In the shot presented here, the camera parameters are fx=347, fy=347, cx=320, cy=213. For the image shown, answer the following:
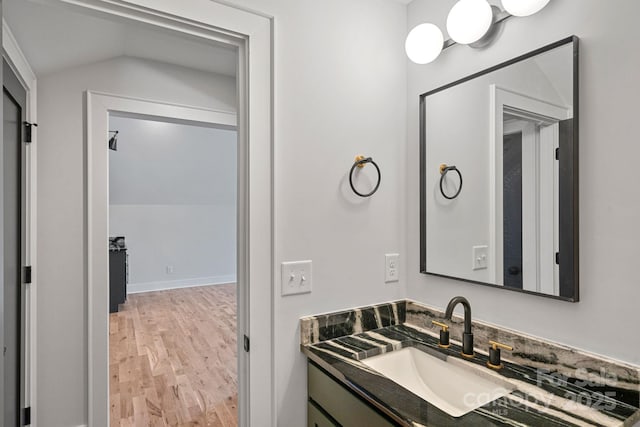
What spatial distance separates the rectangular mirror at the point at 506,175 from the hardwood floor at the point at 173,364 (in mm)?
1947

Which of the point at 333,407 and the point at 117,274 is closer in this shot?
the point at 333,407

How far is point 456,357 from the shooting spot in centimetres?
121

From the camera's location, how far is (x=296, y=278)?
1.31 meters

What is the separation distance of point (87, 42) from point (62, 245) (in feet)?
3.64

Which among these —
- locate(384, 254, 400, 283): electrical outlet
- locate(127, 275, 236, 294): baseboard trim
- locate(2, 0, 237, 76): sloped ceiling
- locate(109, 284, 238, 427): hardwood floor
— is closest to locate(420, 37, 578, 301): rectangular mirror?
locate(384, 254, 400, 283): electrical outlet

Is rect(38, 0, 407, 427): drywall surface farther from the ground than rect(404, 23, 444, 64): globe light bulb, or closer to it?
closer to it

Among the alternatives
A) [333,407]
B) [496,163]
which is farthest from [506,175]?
[333,407]

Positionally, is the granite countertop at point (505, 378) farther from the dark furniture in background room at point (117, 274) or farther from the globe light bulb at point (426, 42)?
the dark furniture in background room at point (117, 274)

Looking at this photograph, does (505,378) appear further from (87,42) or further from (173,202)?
(173,202)

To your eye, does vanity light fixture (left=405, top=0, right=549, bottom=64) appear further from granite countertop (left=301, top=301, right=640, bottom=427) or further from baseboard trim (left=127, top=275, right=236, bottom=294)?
baseboard trim (left=127, top=275, right=236, bottom=294)

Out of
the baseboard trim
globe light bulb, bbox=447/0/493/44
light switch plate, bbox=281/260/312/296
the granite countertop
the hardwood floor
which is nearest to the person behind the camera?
the granite countertop

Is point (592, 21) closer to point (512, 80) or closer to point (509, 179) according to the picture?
point (512, 80)

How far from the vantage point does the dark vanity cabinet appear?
3.28ft

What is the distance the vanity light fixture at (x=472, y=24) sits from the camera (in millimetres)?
1099
